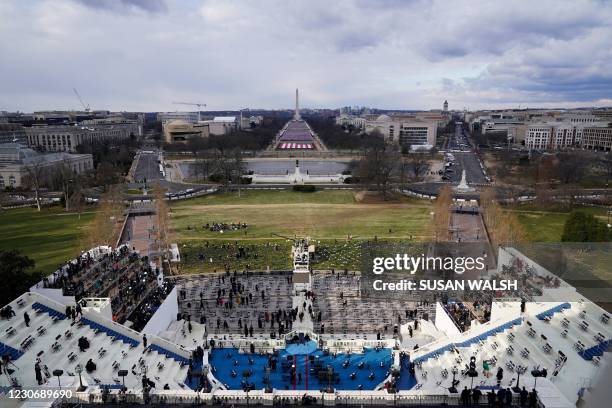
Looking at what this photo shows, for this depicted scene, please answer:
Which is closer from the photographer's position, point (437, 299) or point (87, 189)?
point (437, 299)

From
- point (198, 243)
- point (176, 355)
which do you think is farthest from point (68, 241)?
point (176, 355)

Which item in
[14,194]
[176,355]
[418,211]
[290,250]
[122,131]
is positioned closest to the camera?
[176,355]

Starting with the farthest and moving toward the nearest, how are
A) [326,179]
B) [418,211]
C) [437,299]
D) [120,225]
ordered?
[326,179], [418,211], [120,225], [437,299]

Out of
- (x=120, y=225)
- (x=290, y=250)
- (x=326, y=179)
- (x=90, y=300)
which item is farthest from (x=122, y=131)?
(x=90, y=300)

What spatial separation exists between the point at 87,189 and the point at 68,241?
23.0 m

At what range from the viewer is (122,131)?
128 meters

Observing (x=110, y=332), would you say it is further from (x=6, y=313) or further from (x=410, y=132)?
(x=410, y=132)

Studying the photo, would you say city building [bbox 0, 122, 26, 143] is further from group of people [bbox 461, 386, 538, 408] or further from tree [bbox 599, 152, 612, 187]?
group of people [bbox 461, 386, 538, 408]

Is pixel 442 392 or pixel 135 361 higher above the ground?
pixel 442 392

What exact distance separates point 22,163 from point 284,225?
4506 cm

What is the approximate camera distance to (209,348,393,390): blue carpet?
15625 mm

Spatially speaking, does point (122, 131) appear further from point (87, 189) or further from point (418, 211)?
point (418, 211)

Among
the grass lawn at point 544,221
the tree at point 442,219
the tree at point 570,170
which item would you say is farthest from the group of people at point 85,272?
the tree at point 570,170

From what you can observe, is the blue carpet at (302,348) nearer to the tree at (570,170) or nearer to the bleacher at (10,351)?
the bleacher at (10,351)
